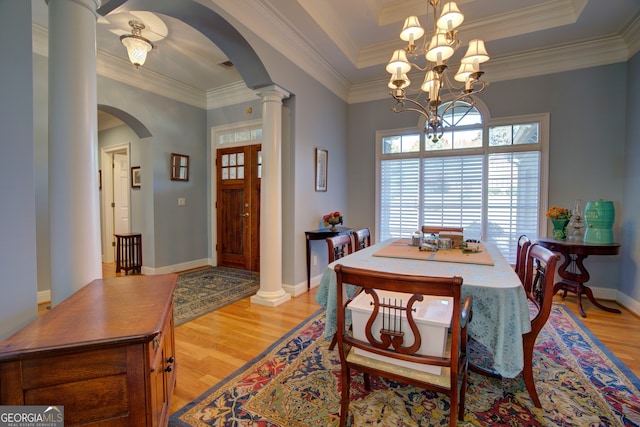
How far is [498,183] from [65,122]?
444 cm

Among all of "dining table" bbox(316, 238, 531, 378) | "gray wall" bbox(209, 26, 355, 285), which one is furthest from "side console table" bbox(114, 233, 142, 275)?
"dining table" bbox(316, 238, 531, 378)

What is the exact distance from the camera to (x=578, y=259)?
318cm

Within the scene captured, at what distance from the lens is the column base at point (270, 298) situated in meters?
3.20

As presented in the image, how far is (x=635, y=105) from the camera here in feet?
10.2

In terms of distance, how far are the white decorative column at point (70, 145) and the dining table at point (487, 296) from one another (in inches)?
53.6

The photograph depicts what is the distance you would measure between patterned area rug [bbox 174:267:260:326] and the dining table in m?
1.84

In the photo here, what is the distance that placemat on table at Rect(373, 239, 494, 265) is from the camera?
1.95m

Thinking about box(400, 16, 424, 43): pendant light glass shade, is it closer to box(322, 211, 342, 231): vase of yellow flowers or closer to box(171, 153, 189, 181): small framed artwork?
box(322, 211, 342, 231): vase of yellow flowers

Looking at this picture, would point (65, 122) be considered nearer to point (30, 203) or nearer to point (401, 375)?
point (30, 203)

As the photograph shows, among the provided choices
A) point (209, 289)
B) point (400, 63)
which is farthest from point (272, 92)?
point (209, 289)

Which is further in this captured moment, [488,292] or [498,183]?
[498,183]

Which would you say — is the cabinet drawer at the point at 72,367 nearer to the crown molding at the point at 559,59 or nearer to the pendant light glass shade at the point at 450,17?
the pendant light glass shade at the point at 450,17

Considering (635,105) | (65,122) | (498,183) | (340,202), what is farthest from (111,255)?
(635,105)

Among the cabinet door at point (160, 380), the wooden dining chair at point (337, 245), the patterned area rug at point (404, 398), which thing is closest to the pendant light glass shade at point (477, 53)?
the wooden dining chair at point (337, 245)
